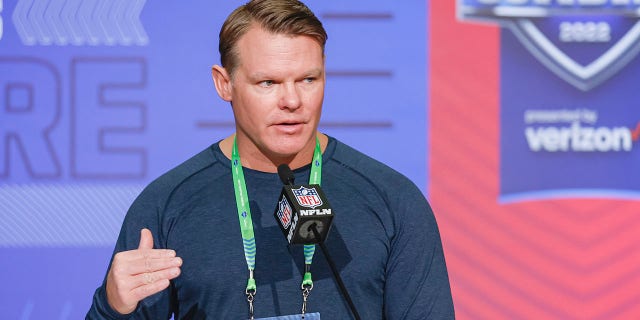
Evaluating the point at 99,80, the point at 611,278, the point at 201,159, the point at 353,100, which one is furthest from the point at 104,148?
the point at 611,278

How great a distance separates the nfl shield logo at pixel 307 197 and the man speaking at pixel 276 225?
233 millimetres

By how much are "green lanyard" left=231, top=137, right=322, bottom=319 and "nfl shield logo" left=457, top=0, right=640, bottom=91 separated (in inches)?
61.1

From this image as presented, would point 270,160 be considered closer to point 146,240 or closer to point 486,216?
point 146,240

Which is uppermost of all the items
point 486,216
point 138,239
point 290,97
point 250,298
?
point 290,97

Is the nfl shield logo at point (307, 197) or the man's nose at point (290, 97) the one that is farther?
the man's nose at point (290, 97)

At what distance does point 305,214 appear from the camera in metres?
1.42

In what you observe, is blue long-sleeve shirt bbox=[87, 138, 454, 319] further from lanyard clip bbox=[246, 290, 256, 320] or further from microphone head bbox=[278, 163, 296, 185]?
microphone head bbox=[278, 163, 296, 185]

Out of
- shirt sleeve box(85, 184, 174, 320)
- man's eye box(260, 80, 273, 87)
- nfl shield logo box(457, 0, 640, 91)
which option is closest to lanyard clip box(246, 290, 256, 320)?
shirt sleeve box(85, 184, 174, 320)

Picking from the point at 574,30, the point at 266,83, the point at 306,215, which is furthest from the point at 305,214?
the point at 574,30

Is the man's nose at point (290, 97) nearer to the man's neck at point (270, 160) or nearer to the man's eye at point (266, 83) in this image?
the man's eye at point (266, 83)

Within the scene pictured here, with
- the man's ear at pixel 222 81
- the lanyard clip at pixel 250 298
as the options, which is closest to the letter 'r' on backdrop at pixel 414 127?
the man's ear at pixel 222 81

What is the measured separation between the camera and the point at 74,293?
10.2 feet

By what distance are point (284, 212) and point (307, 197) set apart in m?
0.06

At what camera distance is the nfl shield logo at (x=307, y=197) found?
1.46 m
